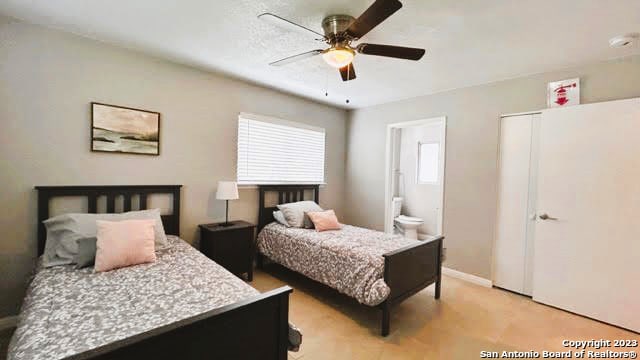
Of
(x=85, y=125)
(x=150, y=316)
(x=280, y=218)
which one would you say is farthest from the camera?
(x=280, y=218)

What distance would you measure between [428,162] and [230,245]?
4.13 meters

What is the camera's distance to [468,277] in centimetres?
357

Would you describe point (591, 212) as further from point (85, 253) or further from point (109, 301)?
point (85, 253)

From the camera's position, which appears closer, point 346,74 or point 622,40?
point 622,40

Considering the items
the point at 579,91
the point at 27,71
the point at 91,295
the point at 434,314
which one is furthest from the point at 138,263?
the point at 579,91

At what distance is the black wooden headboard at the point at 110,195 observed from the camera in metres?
2.34

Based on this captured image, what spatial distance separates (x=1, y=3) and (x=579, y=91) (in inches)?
197

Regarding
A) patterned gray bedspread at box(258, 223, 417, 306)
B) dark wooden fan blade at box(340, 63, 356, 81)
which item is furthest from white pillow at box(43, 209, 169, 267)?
dark wooden fan blade at box(340, 63, 356, 81)

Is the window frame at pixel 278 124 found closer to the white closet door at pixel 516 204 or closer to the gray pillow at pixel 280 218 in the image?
the gray pillow at pixel 280 218

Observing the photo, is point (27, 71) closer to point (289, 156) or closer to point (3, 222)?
point (3, 222)

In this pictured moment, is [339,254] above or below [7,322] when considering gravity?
above

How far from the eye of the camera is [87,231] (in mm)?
2191

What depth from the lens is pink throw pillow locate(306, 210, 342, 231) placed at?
3.46 m

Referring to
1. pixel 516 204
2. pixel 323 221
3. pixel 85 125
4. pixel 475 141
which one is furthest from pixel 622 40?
pixel 85 125
